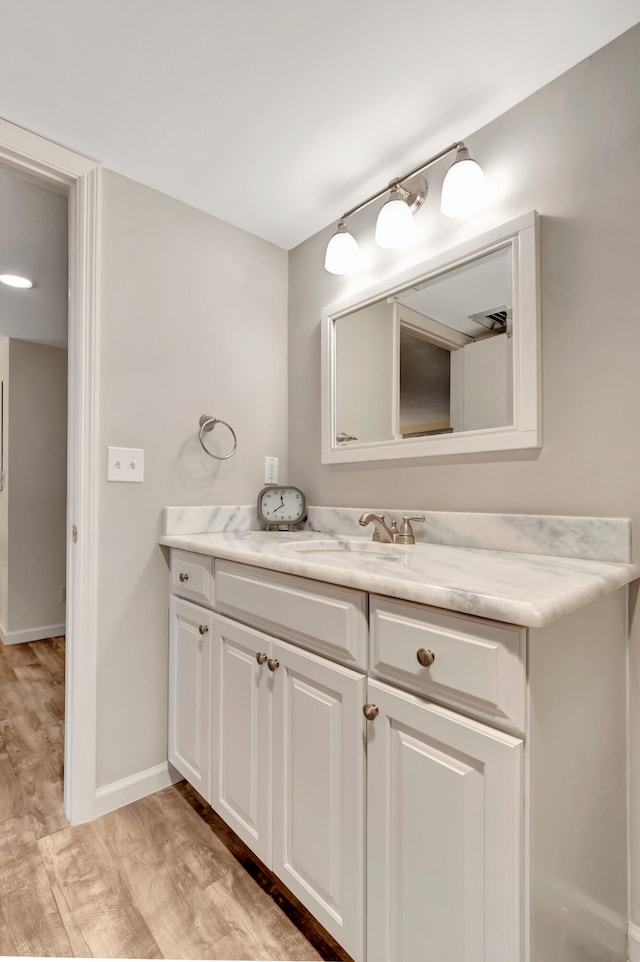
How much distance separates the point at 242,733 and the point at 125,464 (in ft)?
3.05

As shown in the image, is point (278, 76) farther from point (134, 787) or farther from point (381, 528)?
point (134, 787)

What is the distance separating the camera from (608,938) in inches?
37.7

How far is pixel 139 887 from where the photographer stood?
1231mm

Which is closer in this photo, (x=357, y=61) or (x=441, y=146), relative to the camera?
(x=357, y=61)

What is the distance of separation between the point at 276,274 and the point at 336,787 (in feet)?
6.29

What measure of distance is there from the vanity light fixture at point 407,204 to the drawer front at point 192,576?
117 cm

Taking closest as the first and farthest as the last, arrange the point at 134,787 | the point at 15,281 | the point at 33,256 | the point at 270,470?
the point at 134,787 → the point at 270,470 → the point at 33,256 → the point at 15,281

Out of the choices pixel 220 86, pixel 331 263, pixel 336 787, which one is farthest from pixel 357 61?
pixel 336 787

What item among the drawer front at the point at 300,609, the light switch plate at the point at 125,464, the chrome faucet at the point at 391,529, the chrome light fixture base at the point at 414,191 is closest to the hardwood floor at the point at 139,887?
the drawer front at the point at 300,609

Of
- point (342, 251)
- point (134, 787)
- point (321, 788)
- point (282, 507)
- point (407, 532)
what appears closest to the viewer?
point (321, 788)

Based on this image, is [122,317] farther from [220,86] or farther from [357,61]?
[357,61]

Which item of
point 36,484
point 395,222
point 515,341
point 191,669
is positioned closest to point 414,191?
point 395,222

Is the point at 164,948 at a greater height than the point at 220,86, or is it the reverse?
the point at 220,86

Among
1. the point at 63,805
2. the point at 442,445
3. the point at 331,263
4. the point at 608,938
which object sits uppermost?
the point at 331,263
